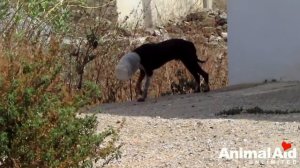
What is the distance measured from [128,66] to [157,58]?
2.50ft

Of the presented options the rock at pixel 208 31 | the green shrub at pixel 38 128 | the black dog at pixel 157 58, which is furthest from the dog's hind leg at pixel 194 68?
the green shrub at pixel 38 128

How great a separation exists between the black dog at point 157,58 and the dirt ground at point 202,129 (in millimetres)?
685

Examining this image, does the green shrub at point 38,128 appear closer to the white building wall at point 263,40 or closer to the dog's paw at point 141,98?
the dog's paw at point 141,98

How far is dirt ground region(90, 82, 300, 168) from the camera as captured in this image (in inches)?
252

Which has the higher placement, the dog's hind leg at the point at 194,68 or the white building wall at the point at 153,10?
the white building wall at the point at 153,10

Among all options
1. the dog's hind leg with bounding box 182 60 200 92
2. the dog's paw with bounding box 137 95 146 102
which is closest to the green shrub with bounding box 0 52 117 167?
the dog's paw with bounding box 137 95 146 102

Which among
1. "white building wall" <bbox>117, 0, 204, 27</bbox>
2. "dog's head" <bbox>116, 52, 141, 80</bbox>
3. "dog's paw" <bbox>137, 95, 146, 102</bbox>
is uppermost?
"white building wall" <bbox>117, 0, 204, 27</bbox>

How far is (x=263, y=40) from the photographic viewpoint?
37.9 feet

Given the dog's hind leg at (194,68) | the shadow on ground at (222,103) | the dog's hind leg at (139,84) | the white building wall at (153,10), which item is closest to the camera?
the shadow on ground at (222,103)

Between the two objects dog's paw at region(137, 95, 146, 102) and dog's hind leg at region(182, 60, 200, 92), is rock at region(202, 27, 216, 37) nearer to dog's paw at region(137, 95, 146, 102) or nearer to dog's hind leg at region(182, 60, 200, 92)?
dog's hind leg at region(182, 60, 200, 92)

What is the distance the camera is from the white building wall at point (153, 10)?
17323mm

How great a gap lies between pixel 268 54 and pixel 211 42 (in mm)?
6031

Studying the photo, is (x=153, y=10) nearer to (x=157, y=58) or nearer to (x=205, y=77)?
(x=205, y=77)

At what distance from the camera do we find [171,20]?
1911 centimetres
